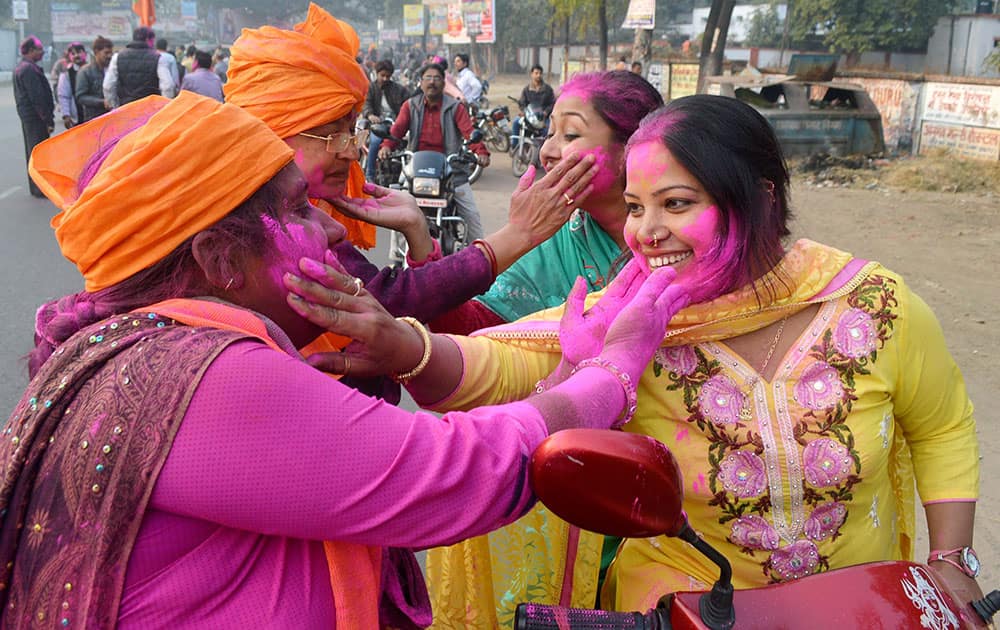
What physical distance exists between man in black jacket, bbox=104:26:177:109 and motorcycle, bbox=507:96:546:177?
548 cm

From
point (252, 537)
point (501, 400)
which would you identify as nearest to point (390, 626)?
point (252, 537)

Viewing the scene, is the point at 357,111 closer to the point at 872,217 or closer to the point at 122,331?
the point at 122,331

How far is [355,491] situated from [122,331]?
1.29ft

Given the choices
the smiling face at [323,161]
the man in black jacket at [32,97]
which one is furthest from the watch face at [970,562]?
the man in black jacket at [32,97]

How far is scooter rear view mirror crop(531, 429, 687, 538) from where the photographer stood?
114 centimetres

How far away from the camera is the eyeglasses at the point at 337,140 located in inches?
106

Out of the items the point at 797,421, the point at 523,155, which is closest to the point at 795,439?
the point at 797,421

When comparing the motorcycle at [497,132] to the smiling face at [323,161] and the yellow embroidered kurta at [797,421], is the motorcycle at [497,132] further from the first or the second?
the yellow embroidered kurta at [797,421]

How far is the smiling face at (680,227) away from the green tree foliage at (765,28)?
135 ft

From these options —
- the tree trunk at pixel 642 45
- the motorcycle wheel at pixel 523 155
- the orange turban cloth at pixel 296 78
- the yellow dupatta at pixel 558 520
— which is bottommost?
the motorcycle wheel at pixel 523 155

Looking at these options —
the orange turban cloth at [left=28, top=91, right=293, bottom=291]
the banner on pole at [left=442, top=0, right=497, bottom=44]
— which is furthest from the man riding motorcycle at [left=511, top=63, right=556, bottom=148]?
the orange turban cloth at [left=28, top=91, right=293, bottom=291]

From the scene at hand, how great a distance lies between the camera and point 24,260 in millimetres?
8180

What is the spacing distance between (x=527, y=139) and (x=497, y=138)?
3151mm

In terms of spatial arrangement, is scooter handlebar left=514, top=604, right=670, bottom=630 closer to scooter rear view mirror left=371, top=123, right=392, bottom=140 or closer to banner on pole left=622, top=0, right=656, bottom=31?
scooter rear view mirror left=371, top=123, right=392, bottom=140
